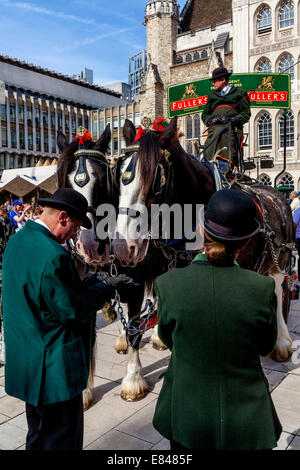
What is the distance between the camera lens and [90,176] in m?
3.85

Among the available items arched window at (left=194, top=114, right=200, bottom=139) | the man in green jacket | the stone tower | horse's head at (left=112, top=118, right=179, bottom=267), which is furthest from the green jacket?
the stone tower

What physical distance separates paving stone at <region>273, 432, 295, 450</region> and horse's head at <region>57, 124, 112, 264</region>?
2.10 metres

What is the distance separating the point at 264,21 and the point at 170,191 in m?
33.1

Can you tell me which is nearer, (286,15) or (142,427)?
(142,427)

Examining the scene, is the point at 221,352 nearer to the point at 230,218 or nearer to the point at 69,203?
the point at 230,218

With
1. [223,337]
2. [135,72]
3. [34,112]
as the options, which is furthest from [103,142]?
[135,72]

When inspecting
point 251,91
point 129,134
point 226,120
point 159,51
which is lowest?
point 129,134

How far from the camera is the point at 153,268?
12.4 feet

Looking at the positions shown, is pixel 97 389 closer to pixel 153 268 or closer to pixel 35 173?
pixel 153 268

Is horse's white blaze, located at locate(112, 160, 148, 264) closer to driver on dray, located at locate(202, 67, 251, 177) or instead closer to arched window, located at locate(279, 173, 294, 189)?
driver on dray, located at locate(202, 67, 251, 177)

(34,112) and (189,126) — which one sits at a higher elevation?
(34,112)

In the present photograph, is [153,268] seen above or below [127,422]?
above

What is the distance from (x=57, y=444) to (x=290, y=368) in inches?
126

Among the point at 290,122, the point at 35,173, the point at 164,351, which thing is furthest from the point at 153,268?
the point at 290,122
